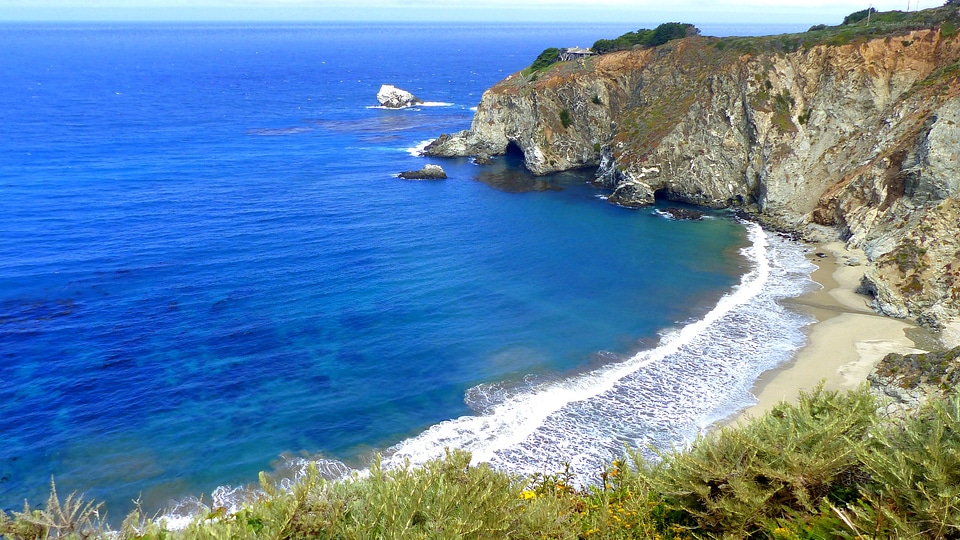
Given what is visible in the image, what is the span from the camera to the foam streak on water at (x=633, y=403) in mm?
30281

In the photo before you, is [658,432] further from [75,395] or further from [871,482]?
[75,395]

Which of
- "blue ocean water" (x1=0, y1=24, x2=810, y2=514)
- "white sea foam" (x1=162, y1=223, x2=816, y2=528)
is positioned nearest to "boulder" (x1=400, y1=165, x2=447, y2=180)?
"blue ocean water" (x1=0, y1=24, x2=810, y2=514)

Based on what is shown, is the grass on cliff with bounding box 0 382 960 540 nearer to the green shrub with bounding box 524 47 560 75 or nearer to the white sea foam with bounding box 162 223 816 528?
the white sea foam with bounding box 162 223 816 528

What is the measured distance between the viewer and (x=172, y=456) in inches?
1169

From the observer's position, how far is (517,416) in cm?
3288

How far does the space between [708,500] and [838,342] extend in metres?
31.4

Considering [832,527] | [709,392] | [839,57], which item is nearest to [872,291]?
[709,392]

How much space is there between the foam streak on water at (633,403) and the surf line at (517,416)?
0.05 metres

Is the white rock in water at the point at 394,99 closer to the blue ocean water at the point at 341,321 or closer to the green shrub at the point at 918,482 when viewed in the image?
the blue ocean water at the point at 341,321

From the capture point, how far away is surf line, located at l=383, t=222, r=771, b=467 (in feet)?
99.4

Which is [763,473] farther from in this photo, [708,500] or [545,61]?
[545,61]

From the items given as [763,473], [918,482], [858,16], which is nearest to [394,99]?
[858,16]

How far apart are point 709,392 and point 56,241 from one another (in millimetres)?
54550

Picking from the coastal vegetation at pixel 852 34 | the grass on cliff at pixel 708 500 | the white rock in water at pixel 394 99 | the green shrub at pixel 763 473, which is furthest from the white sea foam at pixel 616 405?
the white rock in water at pixel 394 99
